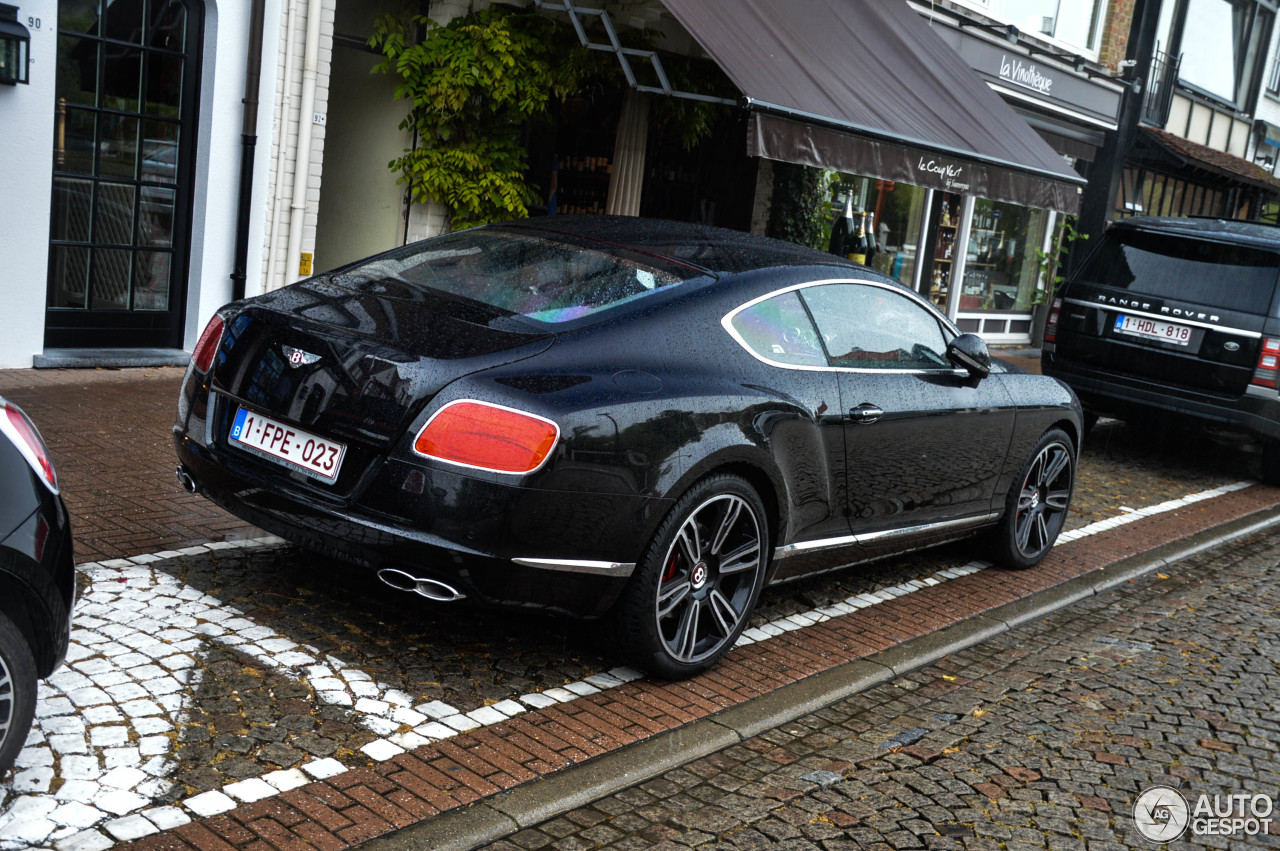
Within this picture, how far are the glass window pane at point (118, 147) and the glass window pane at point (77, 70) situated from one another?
20cm

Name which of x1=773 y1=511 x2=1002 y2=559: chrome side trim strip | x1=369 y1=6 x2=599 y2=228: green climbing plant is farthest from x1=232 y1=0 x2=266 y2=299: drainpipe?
x1=773 y1=511 x2=1002 y2=559: chrome side trim strip

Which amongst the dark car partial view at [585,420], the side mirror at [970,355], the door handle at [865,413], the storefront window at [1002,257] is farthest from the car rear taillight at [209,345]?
the storefront window at [1002,257]

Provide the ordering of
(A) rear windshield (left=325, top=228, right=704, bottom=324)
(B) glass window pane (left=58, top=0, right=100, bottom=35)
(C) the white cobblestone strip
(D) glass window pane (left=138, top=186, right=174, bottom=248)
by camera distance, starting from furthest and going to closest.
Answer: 1. (D) glass window pane (left=138, top=186, right=174, bottom=248)
2. (B) glass window pane (left=58, top=0, right=100, bottom=35)
3. (A) rear windshield (left=325, top=228, right=704, bottom=324)
4. (C) the white cobblestone strip

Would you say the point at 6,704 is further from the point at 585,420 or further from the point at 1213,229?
the point at 1213,229

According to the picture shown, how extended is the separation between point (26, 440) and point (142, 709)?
36.6 inches

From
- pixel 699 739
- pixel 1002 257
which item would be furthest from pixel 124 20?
pixel 1002 257

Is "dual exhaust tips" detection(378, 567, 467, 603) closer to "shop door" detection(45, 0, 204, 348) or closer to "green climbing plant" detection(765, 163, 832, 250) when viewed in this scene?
"shop door" detection(45, 0, 204, 348)

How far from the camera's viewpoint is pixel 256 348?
4242mm

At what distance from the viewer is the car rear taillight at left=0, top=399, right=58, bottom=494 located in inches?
123

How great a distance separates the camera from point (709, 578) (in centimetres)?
454

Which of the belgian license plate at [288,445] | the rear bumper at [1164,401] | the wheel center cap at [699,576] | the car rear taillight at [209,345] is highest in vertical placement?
the car rear taillight at [209,345]

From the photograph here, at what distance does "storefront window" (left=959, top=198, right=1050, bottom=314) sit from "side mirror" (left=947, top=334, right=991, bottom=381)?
13.3 metres

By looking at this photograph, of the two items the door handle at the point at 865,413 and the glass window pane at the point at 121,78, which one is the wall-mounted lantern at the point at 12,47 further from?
A: the door handle at the point at 865,413

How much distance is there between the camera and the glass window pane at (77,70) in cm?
835
